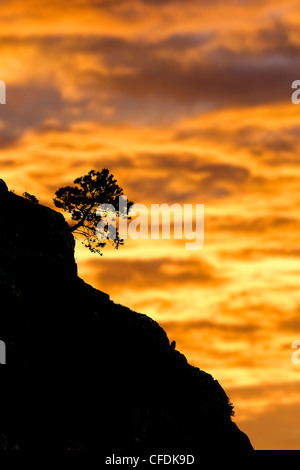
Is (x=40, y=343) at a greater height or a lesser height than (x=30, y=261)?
lesser

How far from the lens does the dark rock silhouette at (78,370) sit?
55.7 m

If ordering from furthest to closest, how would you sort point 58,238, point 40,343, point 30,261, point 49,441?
point 58,238
point 30,261
point 40,343
point 49,441

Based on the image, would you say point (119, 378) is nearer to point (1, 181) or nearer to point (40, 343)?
point (40, 343)

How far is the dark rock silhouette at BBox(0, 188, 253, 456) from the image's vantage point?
55.7 metres

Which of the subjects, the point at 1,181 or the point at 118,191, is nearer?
the point at 1,181

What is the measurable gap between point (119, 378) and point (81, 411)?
5414 mm

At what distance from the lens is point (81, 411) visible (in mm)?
57438

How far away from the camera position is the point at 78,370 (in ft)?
196
